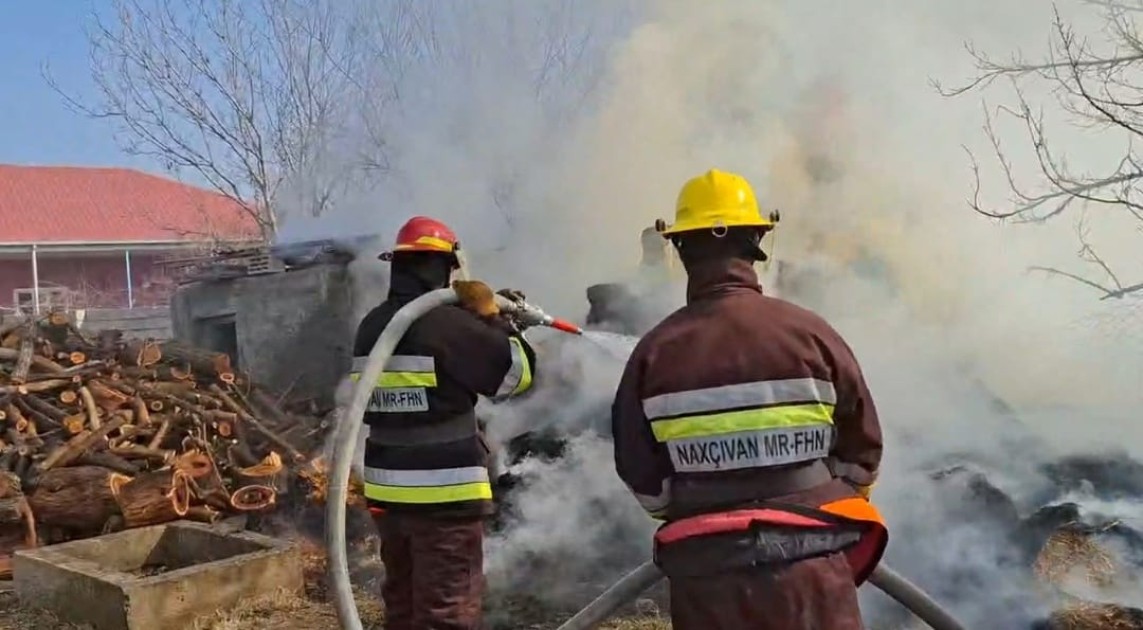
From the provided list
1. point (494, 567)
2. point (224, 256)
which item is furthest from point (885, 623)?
point (224, 256)

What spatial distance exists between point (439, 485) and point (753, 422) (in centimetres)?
159

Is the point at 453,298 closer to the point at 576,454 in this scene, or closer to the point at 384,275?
the point at 576,454

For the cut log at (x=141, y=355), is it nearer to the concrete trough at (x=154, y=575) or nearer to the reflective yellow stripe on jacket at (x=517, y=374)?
the concrete trough at (x=154, y=575)

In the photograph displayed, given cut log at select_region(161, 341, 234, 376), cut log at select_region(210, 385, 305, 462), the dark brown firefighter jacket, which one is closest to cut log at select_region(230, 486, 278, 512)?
cut log at select_region(210, 385, 305, 462)

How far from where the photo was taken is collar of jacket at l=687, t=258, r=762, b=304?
246cm

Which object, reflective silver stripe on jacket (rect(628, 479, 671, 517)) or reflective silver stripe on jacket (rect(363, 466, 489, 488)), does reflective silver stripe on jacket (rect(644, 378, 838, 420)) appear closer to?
reflective silver stripe on jacket (rect(628, 479, 671, 517))

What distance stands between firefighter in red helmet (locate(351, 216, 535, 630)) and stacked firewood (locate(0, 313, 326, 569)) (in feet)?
12.7

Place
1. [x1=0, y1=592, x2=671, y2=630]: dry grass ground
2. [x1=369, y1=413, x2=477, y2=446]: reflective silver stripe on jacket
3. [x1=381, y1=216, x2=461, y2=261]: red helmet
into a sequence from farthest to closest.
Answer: [x1=0, y1=592, x2=671, y2=630]: dry grass ground
[x1=381, y1=216, x2=461, y2=261]: red helmet
[x1=369, y1=413, x2=477, y2=446]: reflective silver stripe on jacket

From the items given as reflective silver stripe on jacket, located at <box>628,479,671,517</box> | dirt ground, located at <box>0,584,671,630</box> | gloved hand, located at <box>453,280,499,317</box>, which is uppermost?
gloved hand, located at <box>453,280,499,317</box>

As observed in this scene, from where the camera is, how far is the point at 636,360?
248 cm

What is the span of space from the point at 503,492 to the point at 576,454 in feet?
1.74

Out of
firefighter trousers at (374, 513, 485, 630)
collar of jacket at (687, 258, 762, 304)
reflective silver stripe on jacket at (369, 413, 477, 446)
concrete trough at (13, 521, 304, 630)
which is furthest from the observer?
concrete trough at (13, 521, 304, 630)

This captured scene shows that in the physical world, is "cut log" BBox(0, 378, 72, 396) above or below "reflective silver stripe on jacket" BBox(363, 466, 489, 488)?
above

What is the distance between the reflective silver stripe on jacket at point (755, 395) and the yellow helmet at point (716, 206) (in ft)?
1.42
